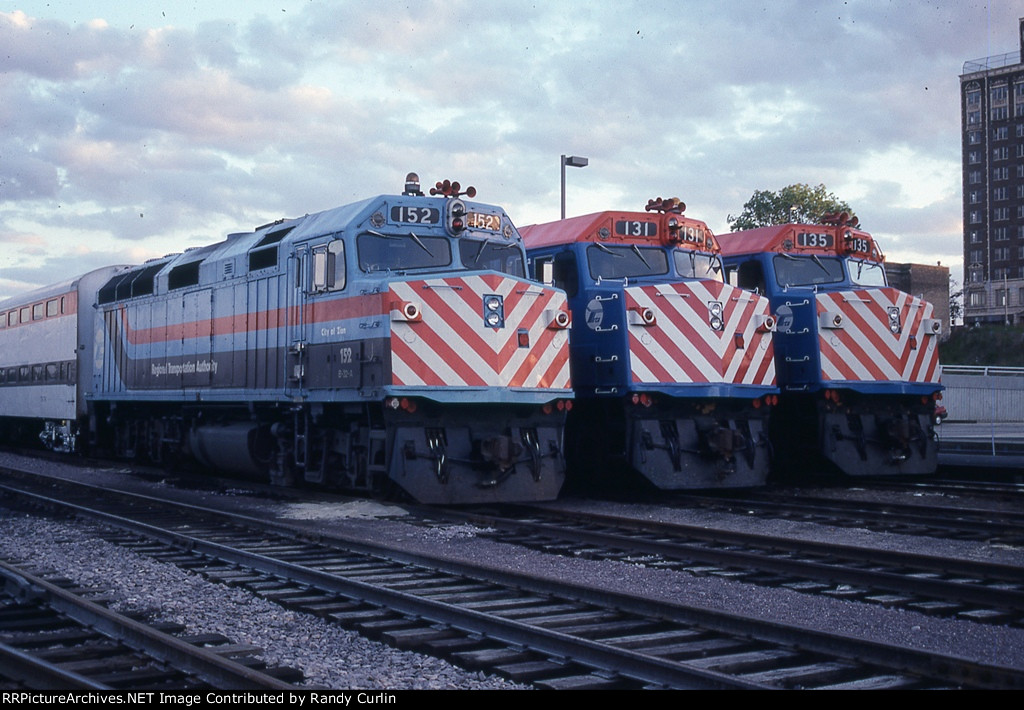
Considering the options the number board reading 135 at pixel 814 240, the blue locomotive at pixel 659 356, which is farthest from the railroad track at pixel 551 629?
the number board reading 135 at pixel 814 240

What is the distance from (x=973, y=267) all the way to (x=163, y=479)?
9774 cm

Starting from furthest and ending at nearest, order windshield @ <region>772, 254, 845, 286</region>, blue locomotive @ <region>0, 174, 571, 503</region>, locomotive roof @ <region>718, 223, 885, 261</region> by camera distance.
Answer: locomotive roof @ <region>718, 223, 885, 261</region>, windshield @ <region>772, 254, 845, 286</region>, blue locomotive @ <region>0, 174, 571, 503</region>

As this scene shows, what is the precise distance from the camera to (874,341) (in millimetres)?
15156

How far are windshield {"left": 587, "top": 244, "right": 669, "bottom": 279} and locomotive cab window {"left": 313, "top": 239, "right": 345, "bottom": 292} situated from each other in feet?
11.8

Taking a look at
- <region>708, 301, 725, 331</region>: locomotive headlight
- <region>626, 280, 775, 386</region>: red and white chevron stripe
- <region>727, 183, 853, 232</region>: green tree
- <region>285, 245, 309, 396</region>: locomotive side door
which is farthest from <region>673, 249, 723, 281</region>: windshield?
<region>727, 183, 853, 232</region>: green tree

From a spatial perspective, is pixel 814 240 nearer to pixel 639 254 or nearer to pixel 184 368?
pixel 639 254

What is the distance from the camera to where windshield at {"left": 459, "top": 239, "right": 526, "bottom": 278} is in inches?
506

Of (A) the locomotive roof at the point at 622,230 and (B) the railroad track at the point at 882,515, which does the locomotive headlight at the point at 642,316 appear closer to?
(A) the locomotive roof at the point at 622,230

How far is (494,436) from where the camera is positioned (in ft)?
38.9

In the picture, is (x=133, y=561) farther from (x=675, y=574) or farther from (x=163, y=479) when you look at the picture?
(x=163, y=479)

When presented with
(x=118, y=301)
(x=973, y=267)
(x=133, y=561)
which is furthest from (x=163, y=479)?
(x=973, y=267)

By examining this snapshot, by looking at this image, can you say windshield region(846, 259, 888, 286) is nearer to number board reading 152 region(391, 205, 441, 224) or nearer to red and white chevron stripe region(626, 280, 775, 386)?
red and white chevron stripe region(626, 280, 775, 386)

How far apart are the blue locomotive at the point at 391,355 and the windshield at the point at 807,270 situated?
185 inches
